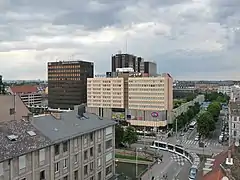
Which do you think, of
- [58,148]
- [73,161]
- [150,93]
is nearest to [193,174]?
[73,161]

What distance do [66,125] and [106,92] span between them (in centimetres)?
8833

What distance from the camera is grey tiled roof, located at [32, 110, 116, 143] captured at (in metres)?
40.7

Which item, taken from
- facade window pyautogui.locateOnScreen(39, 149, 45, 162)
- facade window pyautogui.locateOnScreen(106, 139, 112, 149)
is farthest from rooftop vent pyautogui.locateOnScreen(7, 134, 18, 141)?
facade window pyautogui.locateOnScreen(106, 139, 112, 149)

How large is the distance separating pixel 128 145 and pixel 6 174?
5975 cm

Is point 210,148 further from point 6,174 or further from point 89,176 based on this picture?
point 6,174

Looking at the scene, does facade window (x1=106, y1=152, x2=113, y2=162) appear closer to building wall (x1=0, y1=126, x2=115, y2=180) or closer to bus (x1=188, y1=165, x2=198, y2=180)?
building wall (x1=0, y1=126, x2=115, y2=180)

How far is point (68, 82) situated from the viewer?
164000 mm

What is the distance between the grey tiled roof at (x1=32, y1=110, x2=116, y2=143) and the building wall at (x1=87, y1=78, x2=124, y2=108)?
252 ft

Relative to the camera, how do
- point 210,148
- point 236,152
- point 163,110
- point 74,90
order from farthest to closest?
point 74,90, point 163,110, point 210,148, point 236,152

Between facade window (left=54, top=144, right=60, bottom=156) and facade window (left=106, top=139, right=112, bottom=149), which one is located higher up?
facade window (left=54, top=144, right=60, bottom=156)

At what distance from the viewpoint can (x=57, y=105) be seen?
16750 centimetres

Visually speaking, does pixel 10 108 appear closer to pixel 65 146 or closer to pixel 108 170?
pixel 65 146

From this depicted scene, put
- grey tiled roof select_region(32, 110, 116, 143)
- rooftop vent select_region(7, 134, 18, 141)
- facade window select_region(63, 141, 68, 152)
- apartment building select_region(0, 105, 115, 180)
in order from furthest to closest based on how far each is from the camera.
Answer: facade window select_region(63, 141, 68, 152), grey tiled roof select_region(32, 110, 116, 143), rooftop vent select_region(7, 134, 18, 141), apartment building select_region(0, 105, 115, 180)

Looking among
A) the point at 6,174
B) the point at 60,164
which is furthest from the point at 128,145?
the point at 6,174
